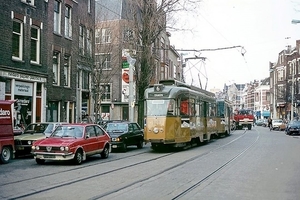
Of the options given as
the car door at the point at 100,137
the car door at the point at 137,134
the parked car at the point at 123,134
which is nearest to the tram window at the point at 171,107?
the parked car at the point at 123,134

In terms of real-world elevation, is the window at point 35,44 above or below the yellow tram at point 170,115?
above

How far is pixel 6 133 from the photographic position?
1614cm

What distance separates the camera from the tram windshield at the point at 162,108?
20891 mm

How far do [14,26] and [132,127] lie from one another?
374 inches

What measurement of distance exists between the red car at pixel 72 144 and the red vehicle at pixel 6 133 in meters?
1.25

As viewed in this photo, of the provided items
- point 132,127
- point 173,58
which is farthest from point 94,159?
point 173,58

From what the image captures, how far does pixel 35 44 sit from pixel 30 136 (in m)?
10.6

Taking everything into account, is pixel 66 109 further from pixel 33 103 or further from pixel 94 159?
pixel 94 159

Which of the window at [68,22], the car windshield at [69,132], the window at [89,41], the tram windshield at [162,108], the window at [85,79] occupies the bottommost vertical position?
the car windshield at [69,132]

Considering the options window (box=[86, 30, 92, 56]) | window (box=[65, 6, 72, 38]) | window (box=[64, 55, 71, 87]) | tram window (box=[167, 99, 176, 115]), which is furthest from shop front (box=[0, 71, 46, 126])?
tram window (box=[167, 99, 176, 115])

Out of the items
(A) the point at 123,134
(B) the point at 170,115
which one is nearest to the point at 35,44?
(A) the point at 123,134

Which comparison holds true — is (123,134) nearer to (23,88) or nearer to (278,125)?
(23,88)

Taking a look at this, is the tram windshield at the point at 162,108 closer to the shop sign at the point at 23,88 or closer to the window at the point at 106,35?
the shop sign at the point at 23,88

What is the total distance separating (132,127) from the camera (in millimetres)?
23391
